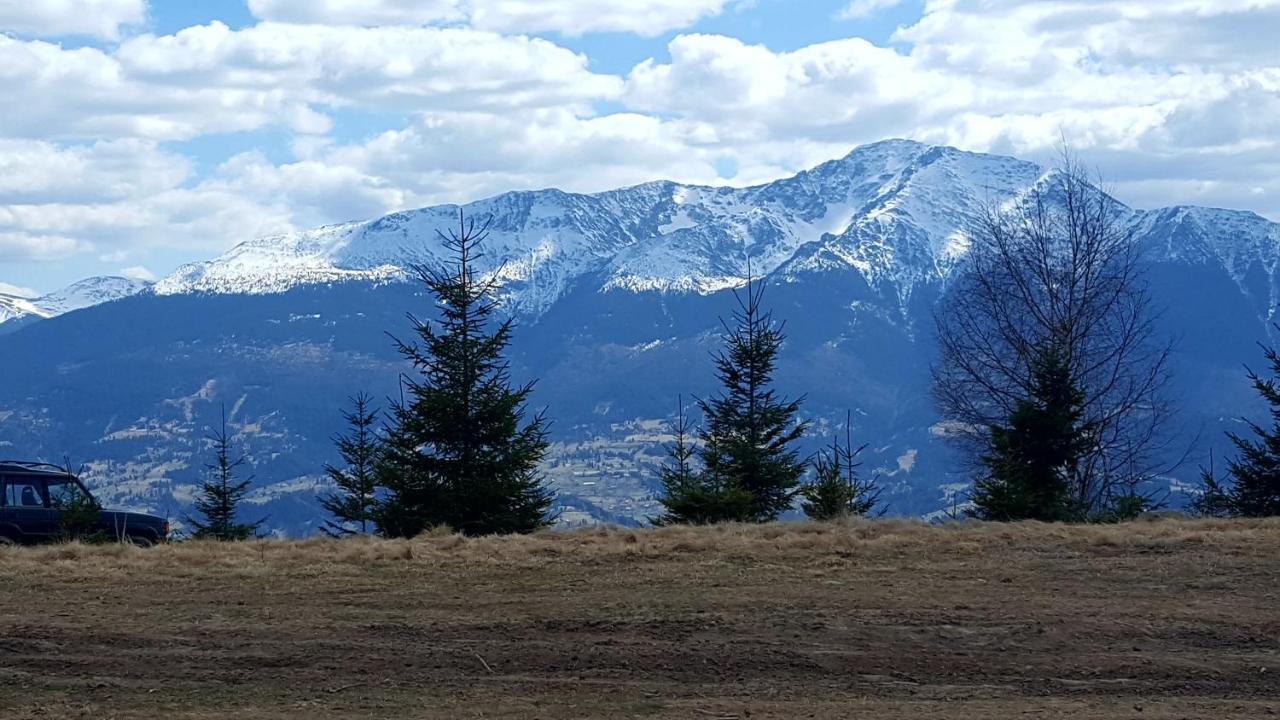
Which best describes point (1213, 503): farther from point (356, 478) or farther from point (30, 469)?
point (356, 478)

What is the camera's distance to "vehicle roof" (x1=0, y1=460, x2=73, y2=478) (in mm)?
21717

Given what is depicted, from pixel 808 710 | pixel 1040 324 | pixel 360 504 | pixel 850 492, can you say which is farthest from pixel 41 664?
pixel 1040 324

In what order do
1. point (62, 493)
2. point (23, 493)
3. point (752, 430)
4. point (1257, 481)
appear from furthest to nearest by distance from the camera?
point (752, 430), point (1257, 481), point (62, 493), point (23, 493)

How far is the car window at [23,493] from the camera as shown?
21891mm

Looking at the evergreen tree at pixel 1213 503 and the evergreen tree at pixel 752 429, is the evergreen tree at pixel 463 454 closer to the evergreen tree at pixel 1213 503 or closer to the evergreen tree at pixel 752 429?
the evergreen tree at pixel 752 429

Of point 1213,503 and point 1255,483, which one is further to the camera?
point 1213,503

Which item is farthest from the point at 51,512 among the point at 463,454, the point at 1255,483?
the point at 1255,483

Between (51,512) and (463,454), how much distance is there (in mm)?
6890

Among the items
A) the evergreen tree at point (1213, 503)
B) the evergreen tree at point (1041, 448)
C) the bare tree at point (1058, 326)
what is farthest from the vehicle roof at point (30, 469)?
the bare tree at point (1058, 326)

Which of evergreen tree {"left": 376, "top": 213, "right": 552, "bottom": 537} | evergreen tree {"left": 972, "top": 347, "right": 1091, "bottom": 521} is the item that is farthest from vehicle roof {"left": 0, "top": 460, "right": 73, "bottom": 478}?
evergreen tree {"left": 972, "top": 347, "right": 1091, "bottom": 521}

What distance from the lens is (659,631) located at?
12016 mm

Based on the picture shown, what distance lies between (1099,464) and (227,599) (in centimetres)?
3671

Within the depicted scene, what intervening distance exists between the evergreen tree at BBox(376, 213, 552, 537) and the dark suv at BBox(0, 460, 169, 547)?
4368mm

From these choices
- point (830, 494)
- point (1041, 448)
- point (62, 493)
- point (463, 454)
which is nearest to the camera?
point (62, 493)
